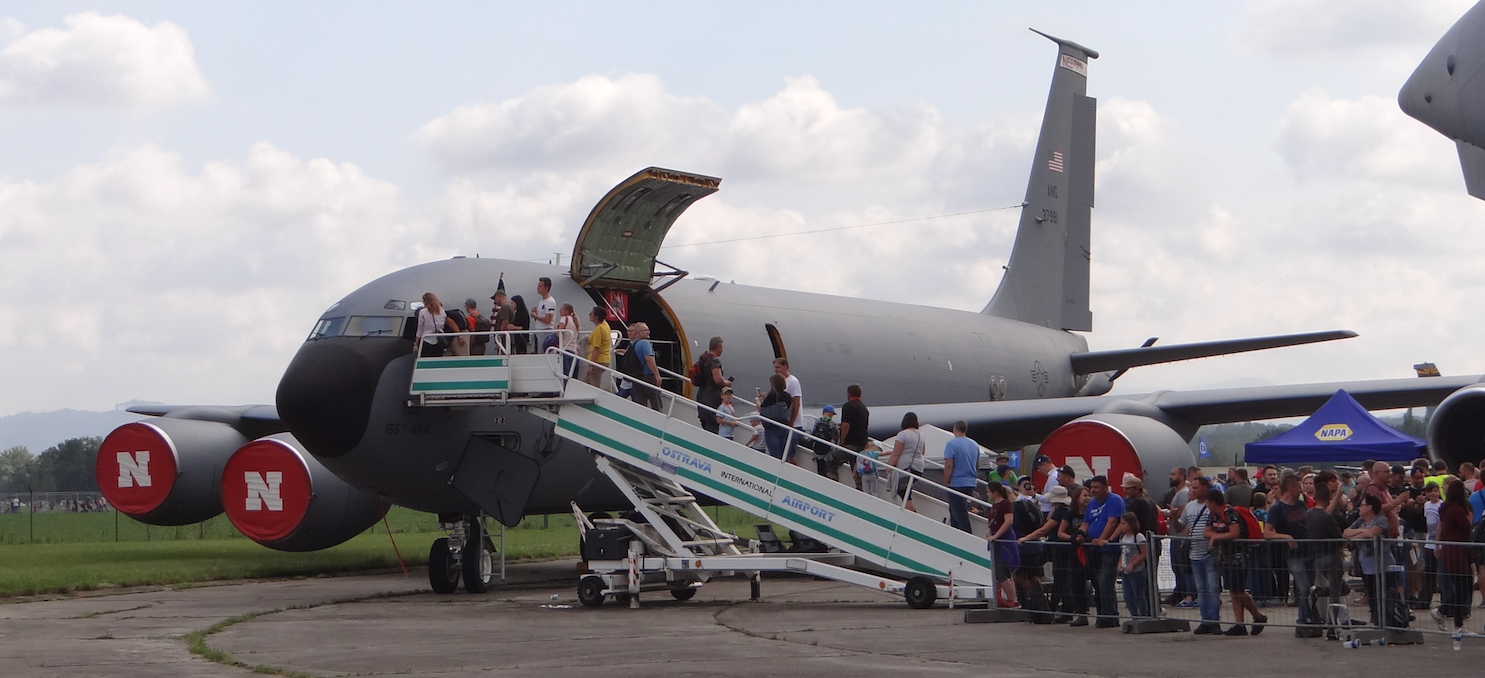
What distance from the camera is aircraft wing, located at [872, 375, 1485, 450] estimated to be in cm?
1980

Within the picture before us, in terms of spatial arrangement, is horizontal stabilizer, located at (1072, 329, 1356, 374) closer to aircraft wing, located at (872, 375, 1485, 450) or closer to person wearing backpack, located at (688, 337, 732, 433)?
aircraft wing, located at (872, 375, 1485, 450)

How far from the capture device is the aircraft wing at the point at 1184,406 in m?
19.8

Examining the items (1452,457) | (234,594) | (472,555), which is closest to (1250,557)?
(1452,457)

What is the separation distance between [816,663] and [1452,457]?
7758 mm

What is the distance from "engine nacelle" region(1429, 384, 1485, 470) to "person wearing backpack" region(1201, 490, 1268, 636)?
3.15 m

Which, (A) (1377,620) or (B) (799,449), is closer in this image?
(A) (1377,620)

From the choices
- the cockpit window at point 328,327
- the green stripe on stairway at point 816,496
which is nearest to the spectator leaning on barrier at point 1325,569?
the green stripe on stairway at point 816,496

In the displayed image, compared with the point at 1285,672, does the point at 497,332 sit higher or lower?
higher

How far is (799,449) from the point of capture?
15.6 metres

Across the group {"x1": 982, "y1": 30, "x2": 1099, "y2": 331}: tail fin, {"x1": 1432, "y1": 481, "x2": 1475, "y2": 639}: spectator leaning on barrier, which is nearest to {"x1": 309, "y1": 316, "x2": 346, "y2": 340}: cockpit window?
{"x1": 1432, "y1": 481, "x2": 1475, "y2": 639}: spectator leaning on barrier

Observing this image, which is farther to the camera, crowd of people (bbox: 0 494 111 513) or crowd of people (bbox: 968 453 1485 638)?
crowd of people (bbox: 0 494 111 513)

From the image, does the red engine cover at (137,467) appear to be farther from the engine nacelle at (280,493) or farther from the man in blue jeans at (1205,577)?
the man in blue jeans at (1205,577)

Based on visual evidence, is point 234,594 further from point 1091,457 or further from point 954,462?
point 1091,457

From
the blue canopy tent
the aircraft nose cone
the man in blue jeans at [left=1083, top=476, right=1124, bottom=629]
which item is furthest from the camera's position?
the blue canopy tent
